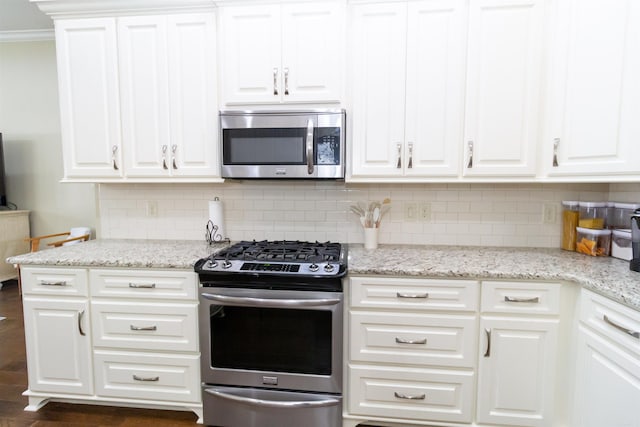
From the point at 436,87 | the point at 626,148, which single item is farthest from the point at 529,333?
the point at 436,87

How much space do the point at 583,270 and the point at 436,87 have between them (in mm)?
1190

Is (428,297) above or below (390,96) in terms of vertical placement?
below

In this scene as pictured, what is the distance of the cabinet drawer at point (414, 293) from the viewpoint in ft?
5.30

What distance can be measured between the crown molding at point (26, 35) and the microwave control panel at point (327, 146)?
14.0 ft

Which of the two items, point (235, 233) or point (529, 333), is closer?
point (529, 333)

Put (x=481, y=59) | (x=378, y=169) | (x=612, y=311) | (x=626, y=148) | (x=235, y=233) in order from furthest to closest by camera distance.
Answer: (x=235, y=233) → (x=378, y=169) → (x=481, y=59) → (x=626, y=148) → (x=612, y=311)

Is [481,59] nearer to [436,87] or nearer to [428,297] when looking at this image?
[436,87]

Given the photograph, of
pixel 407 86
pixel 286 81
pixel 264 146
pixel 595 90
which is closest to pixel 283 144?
pixel 264 146

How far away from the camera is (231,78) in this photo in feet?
6.42

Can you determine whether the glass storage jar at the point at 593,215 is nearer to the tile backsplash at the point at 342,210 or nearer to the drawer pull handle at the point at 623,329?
the tile backsplash at the point at 342,210

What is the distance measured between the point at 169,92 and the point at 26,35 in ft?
11.9

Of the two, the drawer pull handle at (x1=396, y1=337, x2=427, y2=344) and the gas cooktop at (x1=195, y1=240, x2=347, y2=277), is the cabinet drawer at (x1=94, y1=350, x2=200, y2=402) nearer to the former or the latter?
the gas cooktop at (x1=195, y1=240, x2=347, y2=277)

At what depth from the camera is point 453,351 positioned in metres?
1.64

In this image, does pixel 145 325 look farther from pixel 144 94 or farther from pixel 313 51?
pixel 313 51
